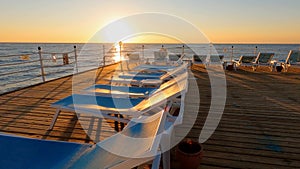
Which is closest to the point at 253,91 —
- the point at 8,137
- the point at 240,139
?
the point at 240,139

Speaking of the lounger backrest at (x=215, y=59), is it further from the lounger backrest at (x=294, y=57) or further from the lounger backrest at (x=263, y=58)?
the lounger backrest at (x=294, y=57)

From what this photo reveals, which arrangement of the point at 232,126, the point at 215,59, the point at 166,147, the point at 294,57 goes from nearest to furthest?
the point at 166,147
the point at 232,126
the point at 294,57
the point at 215,59

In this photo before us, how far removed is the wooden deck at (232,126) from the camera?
1801 millimetres

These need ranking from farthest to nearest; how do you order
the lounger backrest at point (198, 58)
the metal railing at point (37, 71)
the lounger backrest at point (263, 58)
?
the lounger backrest at point (198, 58)
the lounger backrest at point (263, 58)
the metal railing at point (37, 71)

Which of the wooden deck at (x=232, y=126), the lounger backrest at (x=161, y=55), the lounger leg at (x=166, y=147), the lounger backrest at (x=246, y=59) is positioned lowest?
the wooden deck at (x=232, y=126)

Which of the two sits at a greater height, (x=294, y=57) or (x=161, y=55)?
(x=161, y=55)

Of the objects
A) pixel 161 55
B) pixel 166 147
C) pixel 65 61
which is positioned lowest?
pixel 166 147

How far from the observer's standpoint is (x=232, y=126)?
247 centimetres

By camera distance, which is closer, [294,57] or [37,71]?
[294,57]

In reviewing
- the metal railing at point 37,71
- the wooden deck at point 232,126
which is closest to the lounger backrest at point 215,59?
the wooden deck at point 232,126

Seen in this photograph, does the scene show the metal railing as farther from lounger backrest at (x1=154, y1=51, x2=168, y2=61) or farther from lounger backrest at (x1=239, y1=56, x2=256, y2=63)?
lounger backrest at (x1=239, y1=56, x2=256, y2=63)

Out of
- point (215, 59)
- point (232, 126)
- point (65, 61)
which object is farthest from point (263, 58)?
point (65, 61)

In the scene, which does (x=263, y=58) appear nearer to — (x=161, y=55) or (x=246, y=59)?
(x=246, y=59)

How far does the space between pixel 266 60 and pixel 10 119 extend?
327 inches
